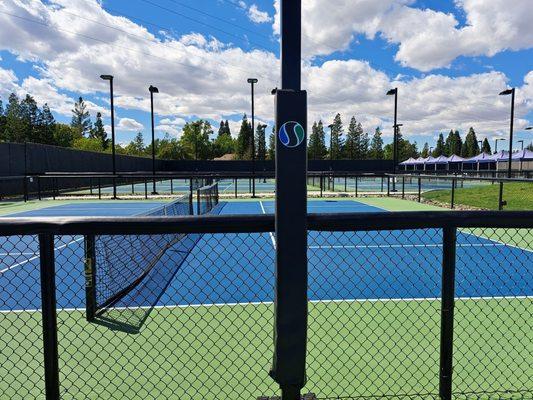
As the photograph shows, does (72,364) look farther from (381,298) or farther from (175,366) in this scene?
(381,298)

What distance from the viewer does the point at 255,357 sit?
423 centimetres

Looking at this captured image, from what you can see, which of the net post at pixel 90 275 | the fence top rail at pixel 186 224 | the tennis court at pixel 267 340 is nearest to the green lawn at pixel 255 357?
the tennis court at pixel 267 340

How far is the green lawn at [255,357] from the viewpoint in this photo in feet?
11.8

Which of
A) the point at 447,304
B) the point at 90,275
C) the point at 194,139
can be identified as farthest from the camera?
the point at 194,139

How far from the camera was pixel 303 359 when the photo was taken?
230 cm

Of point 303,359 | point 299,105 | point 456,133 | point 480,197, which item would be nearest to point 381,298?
point 303,359

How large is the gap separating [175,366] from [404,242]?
7944mm

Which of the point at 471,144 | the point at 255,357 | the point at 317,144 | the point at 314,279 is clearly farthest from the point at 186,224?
the point at 471,144

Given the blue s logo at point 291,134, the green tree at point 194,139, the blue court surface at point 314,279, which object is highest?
the green tree at point 194,139

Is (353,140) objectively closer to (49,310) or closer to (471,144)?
(471,144)

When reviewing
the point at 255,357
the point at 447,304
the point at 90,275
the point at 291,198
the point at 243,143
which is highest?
the point at 243,143

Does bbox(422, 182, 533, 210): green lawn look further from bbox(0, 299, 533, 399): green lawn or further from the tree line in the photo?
the tree line

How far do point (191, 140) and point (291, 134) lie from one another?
8565cm

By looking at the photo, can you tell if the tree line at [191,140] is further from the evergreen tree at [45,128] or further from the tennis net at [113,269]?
the tennis net at [113,269]
